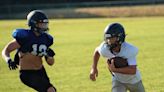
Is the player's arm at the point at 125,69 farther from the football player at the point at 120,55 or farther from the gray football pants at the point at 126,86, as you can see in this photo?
the gray football pants at the point at 126,86

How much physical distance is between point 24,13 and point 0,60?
38.9 m

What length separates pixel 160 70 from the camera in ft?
39.0

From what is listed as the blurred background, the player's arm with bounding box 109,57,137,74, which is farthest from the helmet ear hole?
the blurred background

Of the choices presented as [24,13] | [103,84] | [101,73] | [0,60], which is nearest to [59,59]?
[0,60]

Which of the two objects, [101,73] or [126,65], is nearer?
[126,65]

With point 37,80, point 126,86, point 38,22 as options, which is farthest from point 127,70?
point 38,22

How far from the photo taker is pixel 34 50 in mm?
7020

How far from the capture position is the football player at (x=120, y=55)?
21.9 ft

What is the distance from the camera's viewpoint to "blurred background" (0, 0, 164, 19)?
47.4 metres

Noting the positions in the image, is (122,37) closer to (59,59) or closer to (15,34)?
(15,34)

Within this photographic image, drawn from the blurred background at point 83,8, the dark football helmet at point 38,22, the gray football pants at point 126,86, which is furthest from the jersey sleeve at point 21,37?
the blurred background at point 83,8

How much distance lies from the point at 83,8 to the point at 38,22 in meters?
46.6

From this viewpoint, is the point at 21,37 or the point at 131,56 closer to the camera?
the point at 131,56

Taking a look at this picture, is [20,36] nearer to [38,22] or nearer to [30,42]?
[30,42]
